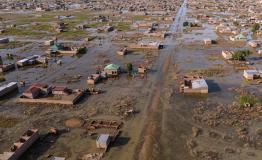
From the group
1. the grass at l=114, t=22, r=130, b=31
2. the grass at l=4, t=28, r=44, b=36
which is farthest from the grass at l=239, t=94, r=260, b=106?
the grass at l=4, t=28, r=44, b=36

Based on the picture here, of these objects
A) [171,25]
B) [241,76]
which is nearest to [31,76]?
[241,76]

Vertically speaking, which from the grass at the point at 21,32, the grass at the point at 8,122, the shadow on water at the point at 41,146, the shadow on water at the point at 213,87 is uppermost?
the shadow on water at the point at 213,87

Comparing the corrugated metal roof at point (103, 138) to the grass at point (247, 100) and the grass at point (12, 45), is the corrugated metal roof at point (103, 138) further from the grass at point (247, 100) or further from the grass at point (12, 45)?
the grass at point (12, 45)

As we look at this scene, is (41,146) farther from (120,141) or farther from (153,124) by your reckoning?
(153,124)

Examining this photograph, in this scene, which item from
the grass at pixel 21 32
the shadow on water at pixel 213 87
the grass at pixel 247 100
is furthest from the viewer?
the grass at pixel 21 32

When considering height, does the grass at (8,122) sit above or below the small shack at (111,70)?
below

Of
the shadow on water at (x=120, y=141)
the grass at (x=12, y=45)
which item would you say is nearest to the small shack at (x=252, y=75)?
the shadow on water at (x=120, y=141)

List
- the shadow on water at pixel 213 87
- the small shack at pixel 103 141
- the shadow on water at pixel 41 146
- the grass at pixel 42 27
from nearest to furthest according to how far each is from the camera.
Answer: the shadow on water at pixel 41 146
the small shack at pixel 103 141
the shadow on water at pixel 213 87
the grass at pixel 42 27
